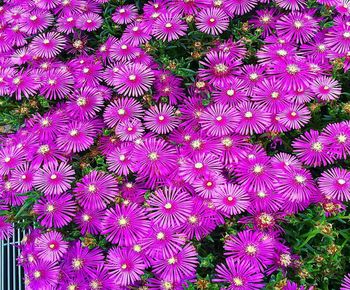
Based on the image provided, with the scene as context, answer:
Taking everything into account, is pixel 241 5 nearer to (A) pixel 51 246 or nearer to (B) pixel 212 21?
(B) pixel 212 21


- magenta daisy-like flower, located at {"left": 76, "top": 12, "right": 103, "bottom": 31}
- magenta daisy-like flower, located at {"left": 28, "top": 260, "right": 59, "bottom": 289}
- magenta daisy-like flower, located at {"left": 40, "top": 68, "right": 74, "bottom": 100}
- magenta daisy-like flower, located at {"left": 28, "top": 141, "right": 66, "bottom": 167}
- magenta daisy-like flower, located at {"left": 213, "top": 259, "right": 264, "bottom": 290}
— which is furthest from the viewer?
magenta daisy-like flower, located at {"left": 76, "top": 12, "right": 103, "bottom": 31}

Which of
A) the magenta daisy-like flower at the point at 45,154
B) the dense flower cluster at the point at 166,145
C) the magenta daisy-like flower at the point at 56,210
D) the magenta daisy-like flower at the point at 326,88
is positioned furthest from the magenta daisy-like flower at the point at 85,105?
the magenta daisy-like flower at the point at 326,88

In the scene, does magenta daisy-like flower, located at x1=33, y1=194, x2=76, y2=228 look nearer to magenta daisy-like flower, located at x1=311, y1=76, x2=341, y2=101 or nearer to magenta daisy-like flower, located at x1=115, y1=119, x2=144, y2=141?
magenta daisy-like flower, located at x1=115, y1=119, x2=144, y2=141

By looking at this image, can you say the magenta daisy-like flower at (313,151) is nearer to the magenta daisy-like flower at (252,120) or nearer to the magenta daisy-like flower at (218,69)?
the magenta daisy-like flower at (252,120)

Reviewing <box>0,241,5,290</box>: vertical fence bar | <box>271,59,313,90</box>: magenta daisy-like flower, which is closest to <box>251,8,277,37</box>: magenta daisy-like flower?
<box>271,59,313,90</box>: magenta daisy-like flower

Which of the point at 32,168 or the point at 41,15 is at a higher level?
the point at 41,15

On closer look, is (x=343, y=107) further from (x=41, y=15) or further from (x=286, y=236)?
(x=41, y=15)

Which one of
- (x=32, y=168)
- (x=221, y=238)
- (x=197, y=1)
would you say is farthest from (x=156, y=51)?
(x=221, y=238)
